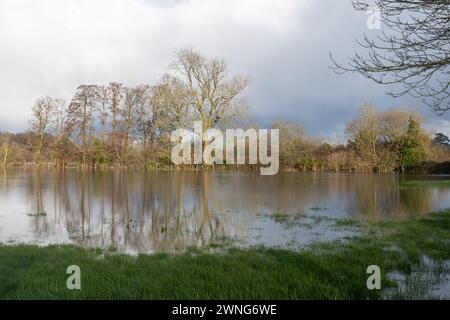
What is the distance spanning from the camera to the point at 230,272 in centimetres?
502

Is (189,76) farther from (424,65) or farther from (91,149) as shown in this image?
(424,65)

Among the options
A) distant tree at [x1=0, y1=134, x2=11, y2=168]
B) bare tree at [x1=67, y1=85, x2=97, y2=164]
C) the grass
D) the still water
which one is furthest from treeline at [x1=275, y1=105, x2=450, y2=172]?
the grass

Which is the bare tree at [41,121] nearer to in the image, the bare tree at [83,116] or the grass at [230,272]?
the bare tree at [83,116]

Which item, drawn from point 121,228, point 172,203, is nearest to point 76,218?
point 121,228

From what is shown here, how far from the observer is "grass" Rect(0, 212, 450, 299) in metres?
→ 4.19

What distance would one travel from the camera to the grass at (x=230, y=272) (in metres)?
4.19

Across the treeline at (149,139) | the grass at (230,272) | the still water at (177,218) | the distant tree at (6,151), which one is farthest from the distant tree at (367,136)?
the distant tree at (6,151)

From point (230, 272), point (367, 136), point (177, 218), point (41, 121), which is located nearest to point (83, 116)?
point (41, 121)

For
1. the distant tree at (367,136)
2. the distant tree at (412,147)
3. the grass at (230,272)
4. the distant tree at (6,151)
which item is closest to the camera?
the grass at (230,272)

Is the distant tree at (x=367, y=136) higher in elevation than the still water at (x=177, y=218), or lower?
higher

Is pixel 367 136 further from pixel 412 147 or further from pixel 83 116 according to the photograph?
pixel 83 116

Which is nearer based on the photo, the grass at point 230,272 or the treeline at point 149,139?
the grass at point 230,272

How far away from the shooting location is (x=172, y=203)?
14602mm

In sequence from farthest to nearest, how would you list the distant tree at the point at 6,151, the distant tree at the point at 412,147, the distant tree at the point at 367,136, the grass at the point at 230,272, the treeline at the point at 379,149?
the distant tree at the point at 6,151, the distant tree at the point at 367,136, the treeline at the point at 379,149, the distant tree at the point at 412,147, the grass at the point at 230,272
